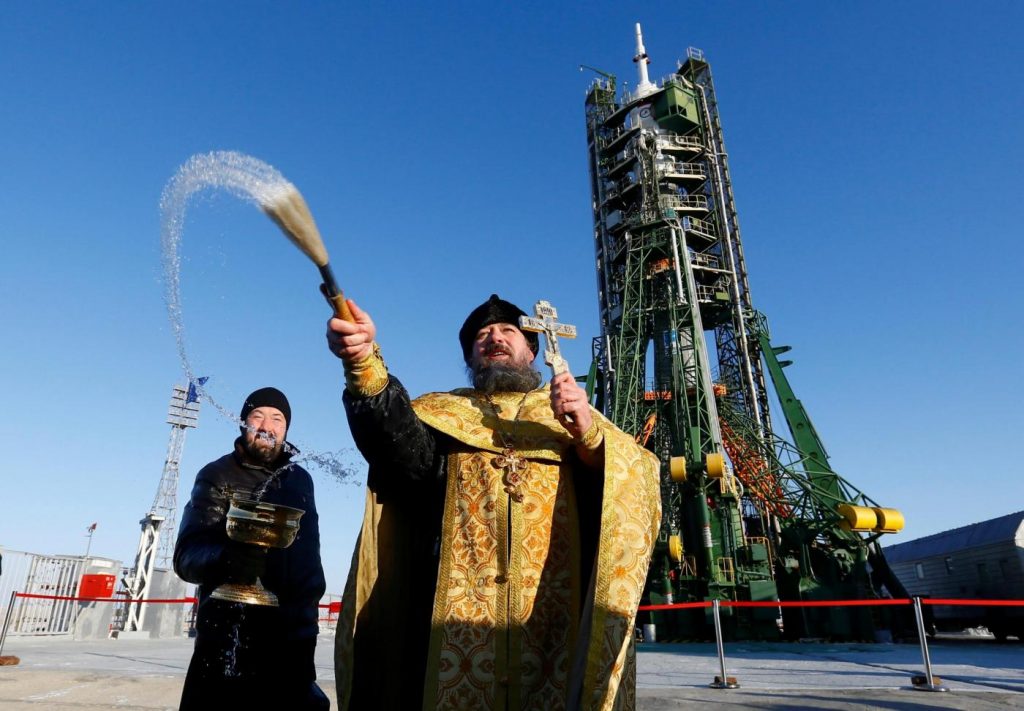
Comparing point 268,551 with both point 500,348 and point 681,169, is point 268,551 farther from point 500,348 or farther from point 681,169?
point 681,169

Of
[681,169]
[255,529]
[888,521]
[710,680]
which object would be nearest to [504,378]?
[255,529]

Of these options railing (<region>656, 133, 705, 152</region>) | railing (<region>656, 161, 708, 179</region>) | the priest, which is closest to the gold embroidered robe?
the priest

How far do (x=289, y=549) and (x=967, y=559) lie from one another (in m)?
20.9

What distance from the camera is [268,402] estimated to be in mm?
3896

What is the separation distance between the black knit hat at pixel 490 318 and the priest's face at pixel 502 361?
0.17 feet

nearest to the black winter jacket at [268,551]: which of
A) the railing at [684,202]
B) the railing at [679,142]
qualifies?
the railing at [684,202]

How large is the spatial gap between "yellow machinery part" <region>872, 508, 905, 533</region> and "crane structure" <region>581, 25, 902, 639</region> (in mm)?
56

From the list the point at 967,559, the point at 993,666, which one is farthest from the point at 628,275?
the point at 993,666

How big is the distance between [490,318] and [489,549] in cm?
131

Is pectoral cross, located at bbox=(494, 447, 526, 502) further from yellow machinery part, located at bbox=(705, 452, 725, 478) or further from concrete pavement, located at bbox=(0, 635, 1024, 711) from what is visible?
yellow machinery part, located at bbox=(705, 452, 725, 478)

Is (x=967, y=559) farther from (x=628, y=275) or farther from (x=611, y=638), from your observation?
(x=611, y=638)

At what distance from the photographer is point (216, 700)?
325 cm

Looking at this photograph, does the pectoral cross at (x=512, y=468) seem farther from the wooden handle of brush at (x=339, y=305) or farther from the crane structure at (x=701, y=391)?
the crane structure at (x=701, y=391)

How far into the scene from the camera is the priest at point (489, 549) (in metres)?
2.40
